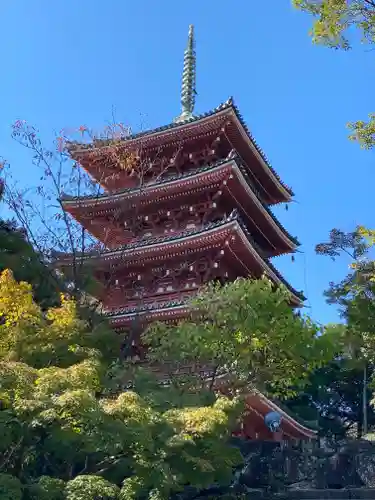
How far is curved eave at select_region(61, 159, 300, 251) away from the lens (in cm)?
1608

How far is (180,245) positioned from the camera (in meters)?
15.7

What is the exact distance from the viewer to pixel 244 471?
1027 centimetres

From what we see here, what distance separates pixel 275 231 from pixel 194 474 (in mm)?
12732

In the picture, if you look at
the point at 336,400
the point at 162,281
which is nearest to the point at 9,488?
the point at 162,281

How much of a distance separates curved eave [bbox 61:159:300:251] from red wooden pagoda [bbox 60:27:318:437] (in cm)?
3

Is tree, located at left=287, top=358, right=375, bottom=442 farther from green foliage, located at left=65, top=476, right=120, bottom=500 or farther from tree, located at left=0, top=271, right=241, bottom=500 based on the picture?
green foliage, located at left=65, top=476, right=120, bottom=500

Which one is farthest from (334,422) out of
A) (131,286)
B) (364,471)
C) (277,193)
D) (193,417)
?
(193,417)

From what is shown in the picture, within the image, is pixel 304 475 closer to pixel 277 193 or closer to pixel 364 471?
pixel 364 471

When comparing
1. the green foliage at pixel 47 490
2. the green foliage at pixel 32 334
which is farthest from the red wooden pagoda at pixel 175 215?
the green foliage at pixel 47 490

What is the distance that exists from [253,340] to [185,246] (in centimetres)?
589

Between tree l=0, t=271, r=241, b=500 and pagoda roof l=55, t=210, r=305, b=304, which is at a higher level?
pagoda roof l=55, t=210, r=305, b=304

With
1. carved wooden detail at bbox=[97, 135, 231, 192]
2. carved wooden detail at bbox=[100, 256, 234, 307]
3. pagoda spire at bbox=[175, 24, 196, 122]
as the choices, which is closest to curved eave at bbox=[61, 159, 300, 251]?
carved wooden detail at bbox=[97, 135, 231, 192]

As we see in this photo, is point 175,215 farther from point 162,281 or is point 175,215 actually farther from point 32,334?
point 32,334

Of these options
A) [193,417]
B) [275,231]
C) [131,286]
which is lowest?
[193,417]
